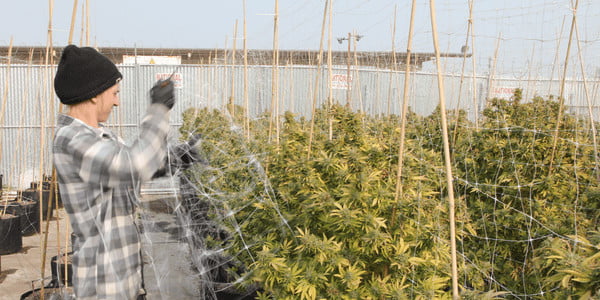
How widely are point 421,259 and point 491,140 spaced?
2.10m

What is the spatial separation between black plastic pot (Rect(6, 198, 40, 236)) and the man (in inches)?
236

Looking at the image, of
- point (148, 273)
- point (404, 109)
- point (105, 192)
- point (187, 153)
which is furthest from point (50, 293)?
point (404, 109)

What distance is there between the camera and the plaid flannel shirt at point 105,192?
4.68ft

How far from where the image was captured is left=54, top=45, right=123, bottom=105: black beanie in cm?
159

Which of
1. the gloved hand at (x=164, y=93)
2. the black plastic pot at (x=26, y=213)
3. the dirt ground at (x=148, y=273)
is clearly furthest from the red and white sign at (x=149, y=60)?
the gloved hand at (x=164, y=93)

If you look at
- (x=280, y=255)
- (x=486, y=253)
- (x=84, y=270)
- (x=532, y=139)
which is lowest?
(x=486, y=253)

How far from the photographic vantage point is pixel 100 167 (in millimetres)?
1442

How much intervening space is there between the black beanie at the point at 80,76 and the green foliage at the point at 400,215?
49.6 inches

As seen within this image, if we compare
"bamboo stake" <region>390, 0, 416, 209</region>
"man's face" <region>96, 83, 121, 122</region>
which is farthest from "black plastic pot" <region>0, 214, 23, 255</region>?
"bamboo stake" <region>390, 0, 416, 209</region>

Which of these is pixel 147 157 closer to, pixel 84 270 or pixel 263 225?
pixel 84 270

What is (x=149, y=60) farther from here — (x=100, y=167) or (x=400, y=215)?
(x=100, y=167)

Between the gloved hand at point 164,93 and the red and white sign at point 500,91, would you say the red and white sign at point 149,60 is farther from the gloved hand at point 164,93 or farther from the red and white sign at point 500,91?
the gloved hand at point 164,93

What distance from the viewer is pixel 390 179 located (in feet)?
8.97

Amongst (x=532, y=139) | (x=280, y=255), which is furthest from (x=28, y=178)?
(x=532, y=139)
